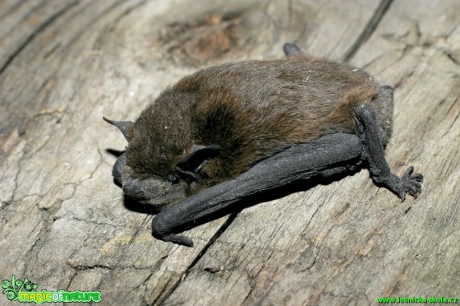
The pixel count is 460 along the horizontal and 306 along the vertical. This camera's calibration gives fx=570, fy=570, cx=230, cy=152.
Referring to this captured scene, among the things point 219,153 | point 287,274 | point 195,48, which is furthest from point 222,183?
point 195,48

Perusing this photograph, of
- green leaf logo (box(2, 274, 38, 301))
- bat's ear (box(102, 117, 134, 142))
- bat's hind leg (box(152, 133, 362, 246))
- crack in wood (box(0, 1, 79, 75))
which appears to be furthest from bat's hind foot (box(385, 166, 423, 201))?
crack in wood (box(0, 1, 79, 75))

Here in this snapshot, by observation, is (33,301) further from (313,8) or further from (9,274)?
→ (313,8)

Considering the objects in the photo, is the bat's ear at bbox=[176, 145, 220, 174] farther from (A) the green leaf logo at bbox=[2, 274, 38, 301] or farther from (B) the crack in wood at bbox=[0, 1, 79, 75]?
(B) the crack in wood at bbox=[0, 1, 79, 75]

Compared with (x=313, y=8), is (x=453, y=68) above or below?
below

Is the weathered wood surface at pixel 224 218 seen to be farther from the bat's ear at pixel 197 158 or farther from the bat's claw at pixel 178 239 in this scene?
the bat's ear at pixel 197 158

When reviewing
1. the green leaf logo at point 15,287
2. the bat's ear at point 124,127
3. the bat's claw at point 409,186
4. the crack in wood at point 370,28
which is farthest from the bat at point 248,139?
the crack in wood at point 370,28

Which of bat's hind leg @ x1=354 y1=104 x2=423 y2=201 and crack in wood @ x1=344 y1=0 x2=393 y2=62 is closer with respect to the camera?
bat's hind leg @ x1=354 y1=104 x2=423 y2=201
